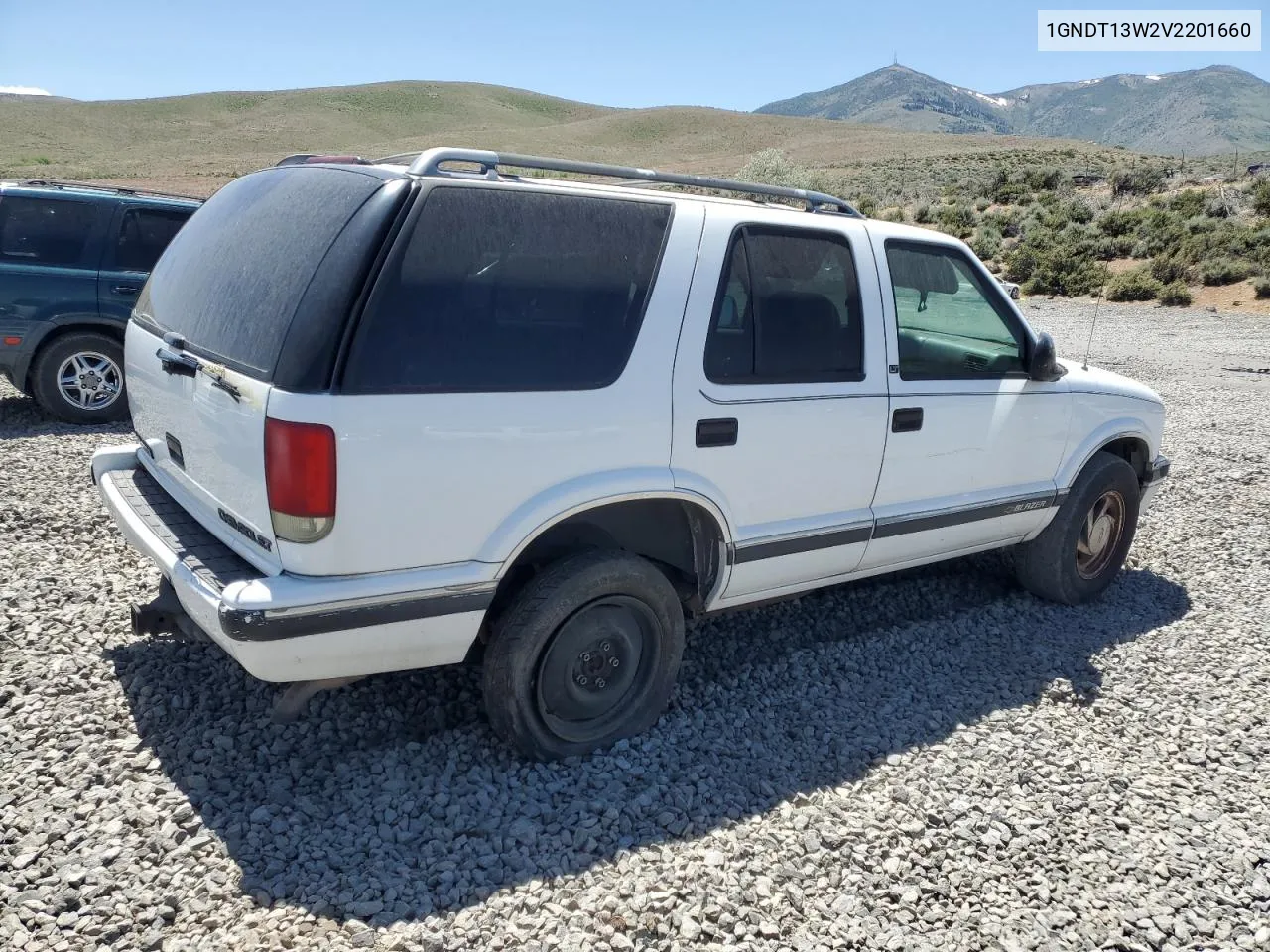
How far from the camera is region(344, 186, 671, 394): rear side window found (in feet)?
9.21

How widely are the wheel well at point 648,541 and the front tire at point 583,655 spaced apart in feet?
0.46

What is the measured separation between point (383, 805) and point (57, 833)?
3.11 ft

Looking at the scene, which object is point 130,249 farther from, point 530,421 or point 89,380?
point 530,421

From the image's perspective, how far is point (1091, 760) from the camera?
3670mm

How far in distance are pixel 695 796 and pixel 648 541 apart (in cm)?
96

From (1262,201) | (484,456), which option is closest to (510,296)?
(484,456)

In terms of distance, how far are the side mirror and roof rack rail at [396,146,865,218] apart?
3.49 ft

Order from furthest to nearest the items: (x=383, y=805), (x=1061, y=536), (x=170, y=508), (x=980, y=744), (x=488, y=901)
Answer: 1. (x=1061, y=536)
2. (x=980, y=744)
3. (x=170, y=508)
4. (x=383, y=805)
5. (x=488, y=901)

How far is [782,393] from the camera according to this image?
141 inches

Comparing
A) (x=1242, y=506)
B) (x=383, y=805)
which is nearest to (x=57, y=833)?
(x=383, y=805)

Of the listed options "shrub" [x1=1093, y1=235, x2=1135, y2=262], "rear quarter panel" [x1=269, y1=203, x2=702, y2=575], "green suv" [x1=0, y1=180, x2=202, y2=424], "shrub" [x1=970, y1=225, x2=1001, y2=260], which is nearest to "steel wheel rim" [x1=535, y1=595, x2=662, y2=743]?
"rear quarter panel" [x1=269, y1=203, x2=702, y2=575]

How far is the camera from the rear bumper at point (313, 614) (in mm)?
2729

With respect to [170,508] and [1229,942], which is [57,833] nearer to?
[170,508]

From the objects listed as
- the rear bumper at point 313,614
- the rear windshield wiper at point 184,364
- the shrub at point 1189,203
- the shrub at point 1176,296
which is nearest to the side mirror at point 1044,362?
the rear bumper at point 313,614
